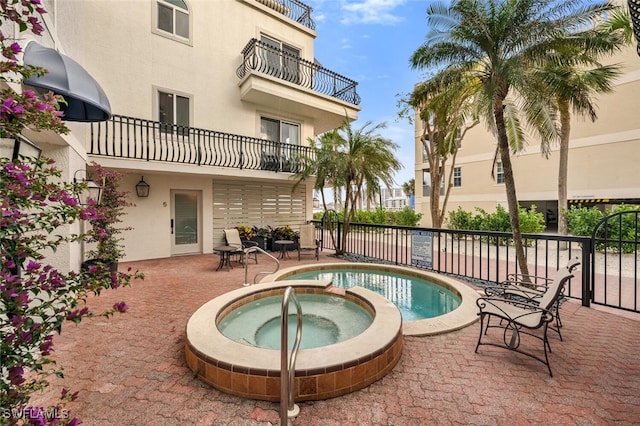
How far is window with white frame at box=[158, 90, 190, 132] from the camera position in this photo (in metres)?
9.75

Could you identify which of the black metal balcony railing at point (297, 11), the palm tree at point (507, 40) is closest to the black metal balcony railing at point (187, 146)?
the black metal balcony railing at point (297, 11)

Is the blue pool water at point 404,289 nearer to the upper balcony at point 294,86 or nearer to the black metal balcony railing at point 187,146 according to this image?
the black metal balcony railing at point 187,146

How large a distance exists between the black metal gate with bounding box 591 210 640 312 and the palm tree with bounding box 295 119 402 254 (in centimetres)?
590

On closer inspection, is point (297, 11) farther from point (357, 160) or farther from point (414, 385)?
point (414, 385)

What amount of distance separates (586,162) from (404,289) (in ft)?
60.7

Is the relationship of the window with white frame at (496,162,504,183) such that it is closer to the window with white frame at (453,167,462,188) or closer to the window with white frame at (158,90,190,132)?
the window with white frame at (453,167,462,188)

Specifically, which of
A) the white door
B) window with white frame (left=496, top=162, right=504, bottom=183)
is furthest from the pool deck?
window with white frame (left=496, top=162, right=504, bottom=183)

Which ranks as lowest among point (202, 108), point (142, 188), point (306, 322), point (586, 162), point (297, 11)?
point (306, 322)

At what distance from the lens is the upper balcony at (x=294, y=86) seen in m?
10.7

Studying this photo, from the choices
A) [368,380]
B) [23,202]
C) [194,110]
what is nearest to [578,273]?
[368,380]

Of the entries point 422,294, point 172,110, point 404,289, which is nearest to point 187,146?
point 172,110

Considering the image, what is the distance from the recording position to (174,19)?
33.0 ft

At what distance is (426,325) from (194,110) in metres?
10.4

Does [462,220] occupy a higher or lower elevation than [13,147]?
lower
